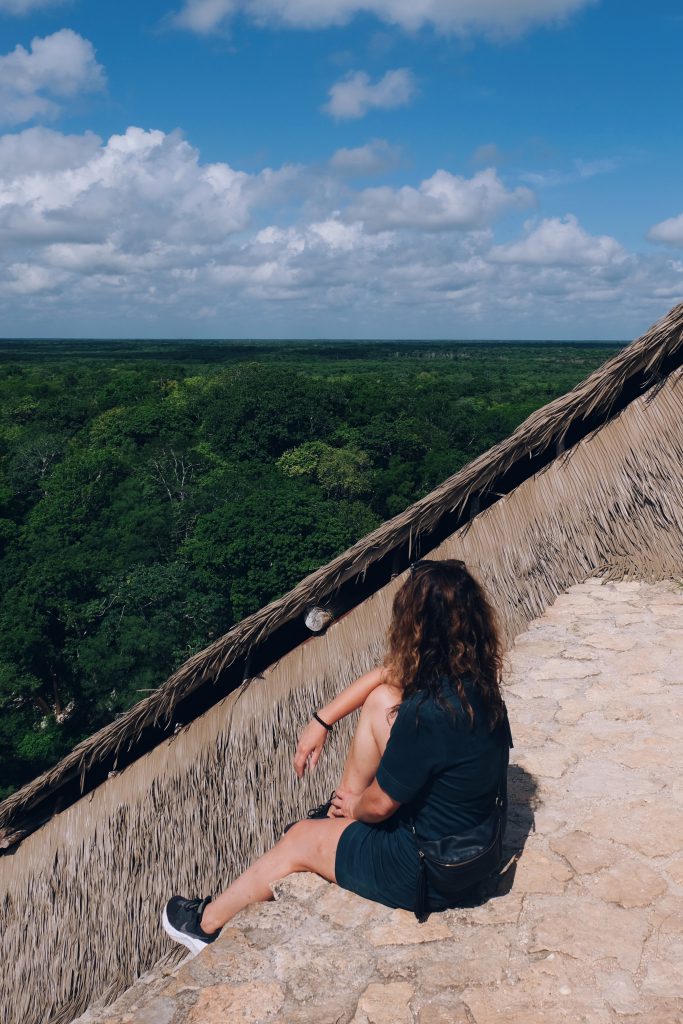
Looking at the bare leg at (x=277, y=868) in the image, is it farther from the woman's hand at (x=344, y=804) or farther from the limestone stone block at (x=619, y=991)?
the limestone stone block at (x=619, y=991)

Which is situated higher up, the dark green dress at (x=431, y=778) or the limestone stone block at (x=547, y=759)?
the dark green dress at (x=431, y=778)

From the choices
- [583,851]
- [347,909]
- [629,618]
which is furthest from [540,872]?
[629,618]

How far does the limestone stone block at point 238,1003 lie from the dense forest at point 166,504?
34.7 ft

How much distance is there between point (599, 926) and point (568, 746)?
3.27 feet

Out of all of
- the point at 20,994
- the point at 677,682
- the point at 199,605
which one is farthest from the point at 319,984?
the point at 199,605

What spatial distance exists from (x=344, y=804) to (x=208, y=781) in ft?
4.41

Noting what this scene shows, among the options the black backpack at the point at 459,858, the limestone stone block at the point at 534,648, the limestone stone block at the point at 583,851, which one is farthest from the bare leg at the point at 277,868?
the limestone stone block at the point at 534,648

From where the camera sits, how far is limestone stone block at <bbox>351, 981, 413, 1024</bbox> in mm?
1896

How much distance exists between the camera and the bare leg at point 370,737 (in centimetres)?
217

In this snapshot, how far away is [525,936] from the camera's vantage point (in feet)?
7.00

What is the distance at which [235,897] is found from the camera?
7.94 ft

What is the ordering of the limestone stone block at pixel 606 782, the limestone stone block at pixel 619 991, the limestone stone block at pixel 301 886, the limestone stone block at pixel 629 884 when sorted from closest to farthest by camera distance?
1. the limestone stone block at pixel 619 991
2. the limestone stone block at pixel 629 884
3. the limestone stone block at pixel 301 886
4. the limestone stone block at pixel 606 782

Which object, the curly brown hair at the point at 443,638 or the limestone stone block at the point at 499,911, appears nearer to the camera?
the curly brown hair at the point at 443,638

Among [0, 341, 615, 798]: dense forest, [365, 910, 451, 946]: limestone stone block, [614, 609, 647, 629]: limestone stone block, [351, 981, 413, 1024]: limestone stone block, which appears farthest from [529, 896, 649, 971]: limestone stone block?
[0, 341, 615, 798]: dense forest
